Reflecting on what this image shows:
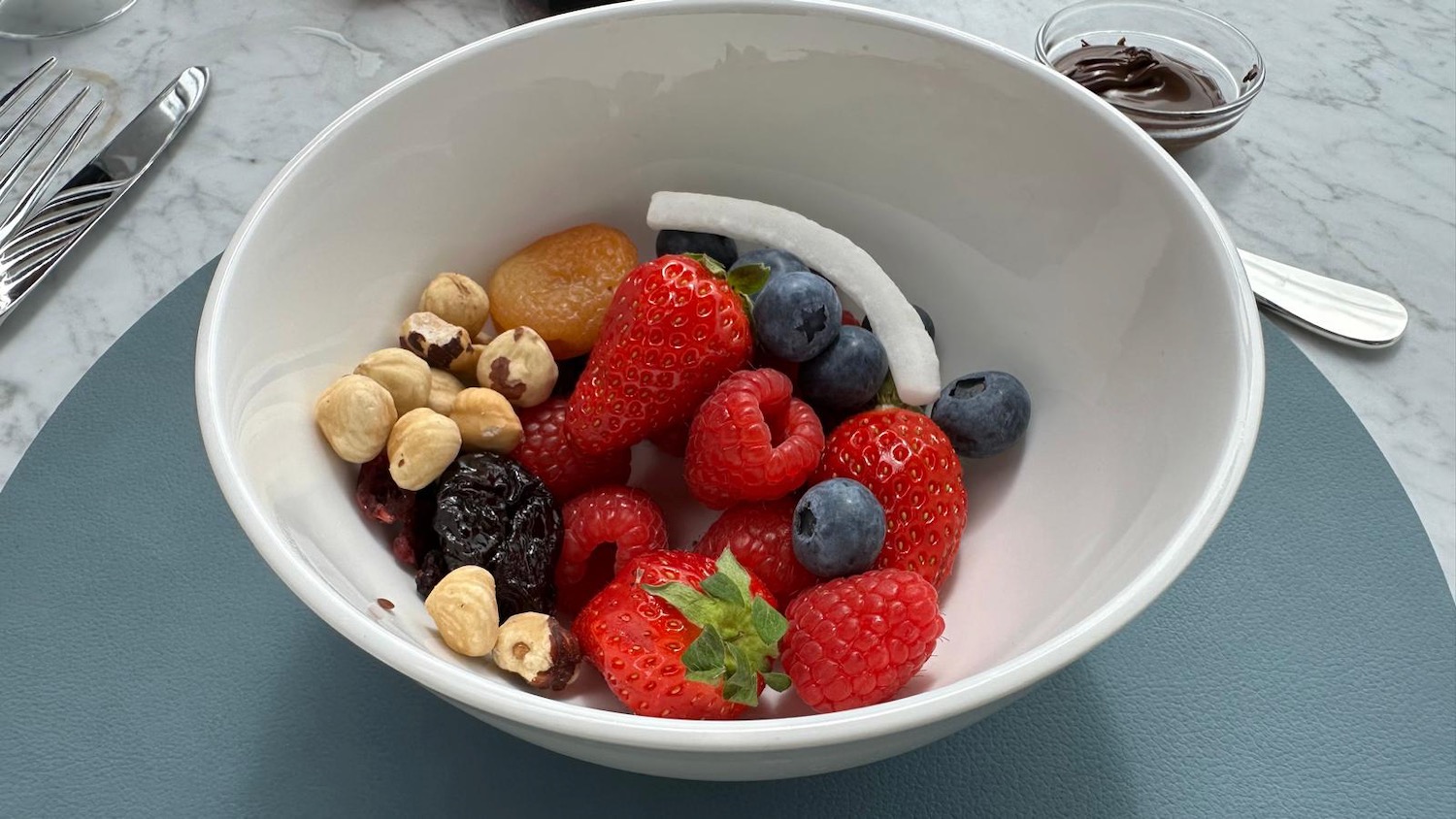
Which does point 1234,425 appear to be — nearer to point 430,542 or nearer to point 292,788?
point 430,542

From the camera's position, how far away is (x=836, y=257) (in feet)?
2.95

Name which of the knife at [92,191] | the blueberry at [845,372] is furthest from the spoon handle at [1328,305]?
the knife at [92,191]

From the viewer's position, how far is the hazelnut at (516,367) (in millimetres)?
814

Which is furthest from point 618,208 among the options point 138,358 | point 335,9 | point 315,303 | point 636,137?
point 335,9

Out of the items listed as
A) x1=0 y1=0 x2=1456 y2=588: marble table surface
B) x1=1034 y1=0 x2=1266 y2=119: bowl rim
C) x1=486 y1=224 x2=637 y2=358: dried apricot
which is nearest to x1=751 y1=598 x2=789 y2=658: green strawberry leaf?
x1=486 y1=224 x2=637 y2=358: dried apricot

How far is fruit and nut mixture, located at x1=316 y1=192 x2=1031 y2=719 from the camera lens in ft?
2.16

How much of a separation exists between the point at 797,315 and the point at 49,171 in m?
0.85

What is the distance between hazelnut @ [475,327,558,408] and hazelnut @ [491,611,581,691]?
20cm

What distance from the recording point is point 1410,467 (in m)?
1.04

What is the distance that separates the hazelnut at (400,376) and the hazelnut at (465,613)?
6.2 inches

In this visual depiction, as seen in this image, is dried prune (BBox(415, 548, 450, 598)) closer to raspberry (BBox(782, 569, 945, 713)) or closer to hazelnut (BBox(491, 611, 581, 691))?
hazelnut (BBox(491, 611, 581, 691))

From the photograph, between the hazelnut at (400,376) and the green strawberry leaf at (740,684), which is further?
the hazelnut at (400,376)

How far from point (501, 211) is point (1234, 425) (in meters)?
0.60

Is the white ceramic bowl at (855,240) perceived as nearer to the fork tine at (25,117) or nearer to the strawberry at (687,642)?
the strawberry at (687,642)
